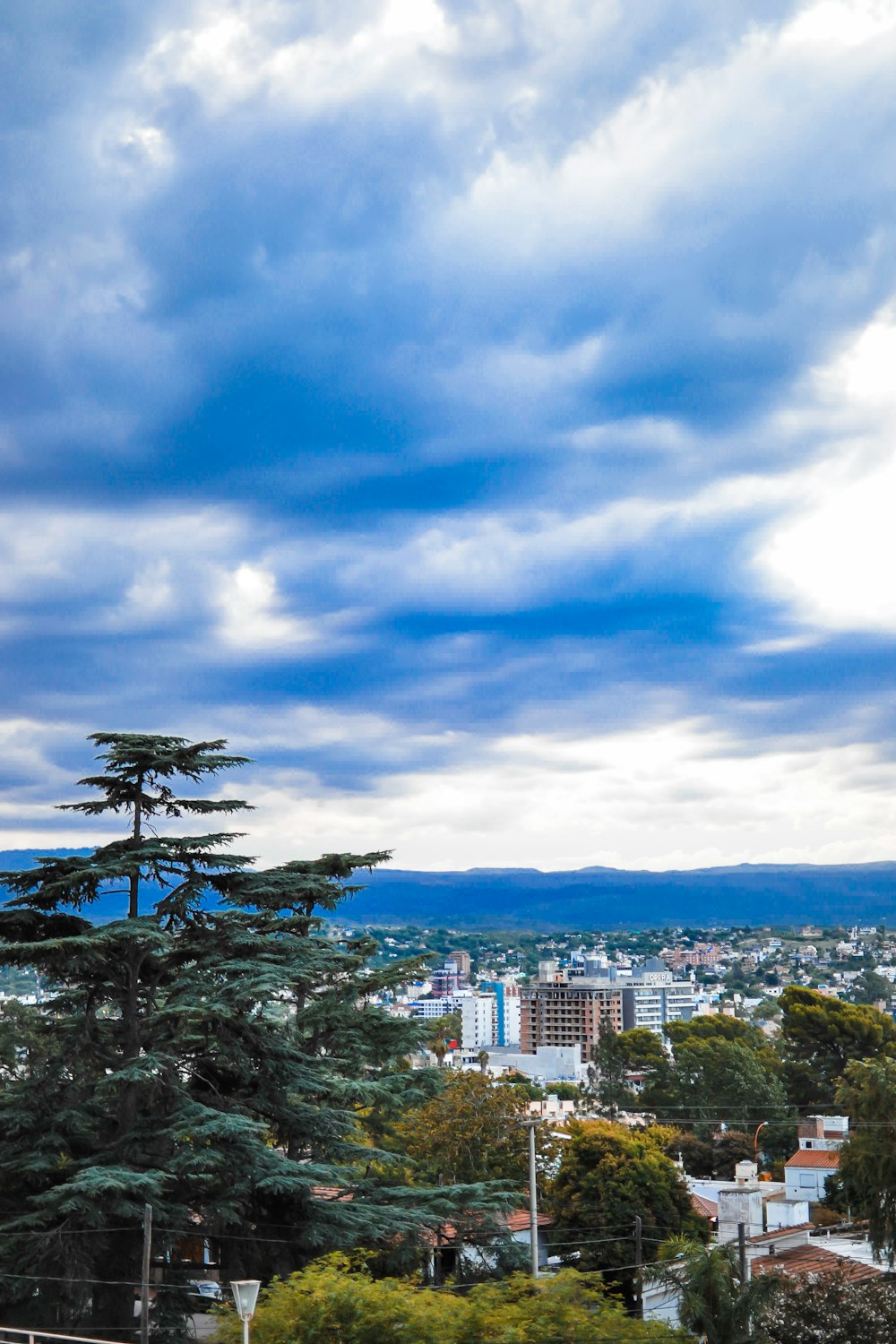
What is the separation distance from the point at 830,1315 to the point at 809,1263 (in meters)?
9.20

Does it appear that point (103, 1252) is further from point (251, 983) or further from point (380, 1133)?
point (380, 1133)

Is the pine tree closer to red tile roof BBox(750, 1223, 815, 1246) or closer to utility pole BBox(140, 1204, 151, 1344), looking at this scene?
utility pole BBox(140, 1204, 151, 1344)

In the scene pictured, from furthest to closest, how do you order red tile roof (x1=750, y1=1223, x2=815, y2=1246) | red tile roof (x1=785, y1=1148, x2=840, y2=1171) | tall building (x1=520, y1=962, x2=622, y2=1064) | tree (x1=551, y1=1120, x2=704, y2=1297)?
tall building (x1=520, y1=962, x2=622, y2=1064), red tile roof (x1=785, y1=1148, x2=840, y2=1171), tree (x1=551, y1=1120, x2=704, y2=1297), red tile roof (x1=750, y1=1223, x2=815, y2=1246)

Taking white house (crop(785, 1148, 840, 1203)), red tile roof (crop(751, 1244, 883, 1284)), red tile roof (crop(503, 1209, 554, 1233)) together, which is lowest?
white house (crop(785, 1148, 840, 1203))

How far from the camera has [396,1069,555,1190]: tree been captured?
134ft

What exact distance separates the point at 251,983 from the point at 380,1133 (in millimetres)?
15467

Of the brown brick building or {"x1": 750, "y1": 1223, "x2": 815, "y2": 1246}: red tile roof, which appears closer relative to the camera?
{"x1": 750, "y1": 1223, "x2": 815, "y2": 1246}: red tile roof

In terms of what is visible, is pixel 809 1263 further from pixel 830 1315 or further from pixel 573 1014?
pixel 573 1014

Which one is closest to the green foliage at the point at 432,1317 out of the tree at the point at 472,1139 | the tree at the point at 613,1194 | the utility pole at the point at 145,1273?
the utility pole at the point at 145,1273

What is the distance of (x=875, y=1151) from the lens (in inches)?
1177

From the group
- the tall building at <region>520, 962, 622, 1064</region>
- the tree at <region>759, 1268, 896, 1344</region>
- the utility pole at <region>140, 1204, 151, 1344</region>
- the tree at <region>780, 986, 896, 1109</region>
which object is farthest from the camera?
the tall building at <region>520, 962, 622, 1064</region>

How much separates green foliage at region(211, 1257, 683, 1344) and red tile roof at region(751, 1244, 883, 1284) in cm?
909

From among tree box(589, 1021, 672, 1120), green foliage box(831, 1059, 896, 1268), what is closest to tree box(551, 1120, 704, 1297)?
green foliage box(831, 1059, 896, 1268)

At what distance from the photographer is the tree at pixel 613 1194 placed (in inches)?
1526
